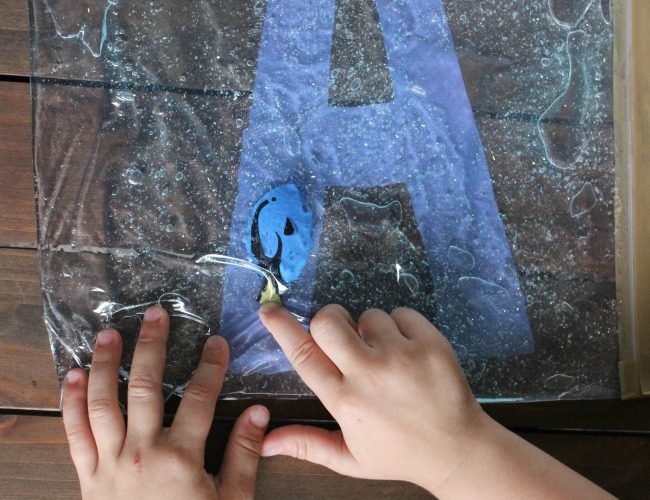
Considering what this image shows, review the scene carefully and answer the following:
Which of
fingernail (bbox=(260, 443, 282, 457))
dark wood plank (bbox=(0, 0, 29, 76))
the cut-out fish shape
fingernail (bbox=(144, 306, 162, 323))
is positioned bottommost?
fingernail (bbox=(260, 443, 282, 457))

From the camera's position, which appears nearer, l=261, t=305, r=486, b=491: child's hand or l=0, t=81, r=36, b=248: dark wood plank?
l=261, t=305, r=486, b=491: child's hand

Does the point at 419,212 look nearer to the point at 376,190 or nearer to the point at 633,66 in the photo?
the point at 376,190

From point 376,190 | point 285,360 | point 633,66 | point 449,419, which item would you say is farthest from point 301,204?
point 633,66

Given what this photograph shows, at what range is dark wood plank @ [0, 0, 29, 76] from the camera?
0.90m

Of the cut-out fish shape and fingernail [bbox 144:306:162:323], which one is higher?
the cut-out fish shape

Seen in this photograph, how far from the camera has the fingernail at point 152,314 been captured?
0.89m

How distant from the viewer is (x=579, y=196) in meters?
0.92

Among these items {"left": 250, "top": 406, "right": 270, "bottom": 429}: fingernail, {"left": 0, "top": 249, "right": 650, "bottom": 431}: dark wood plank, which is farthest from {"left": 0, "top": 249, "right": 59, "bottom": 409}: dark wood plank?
{"left": 250, "top": 406, "right": 270, "bottom": 429}: fingernail

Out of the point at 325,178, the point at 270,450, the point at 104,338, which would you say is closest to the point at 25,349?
the point at 104,338

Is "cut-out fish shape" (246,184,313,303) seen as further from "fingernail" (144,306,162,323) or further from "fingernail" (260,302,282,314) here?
"fingernail" (144,306,162,323)

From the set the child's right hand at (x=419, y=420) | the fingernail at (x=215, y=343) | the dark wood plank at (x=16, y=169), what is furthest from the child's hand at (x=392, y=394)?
the dark wood plank at (x=16, y=169)

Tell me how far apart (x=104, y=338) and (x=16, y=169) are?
0.82ft

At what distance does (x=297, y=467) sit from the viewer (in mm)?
915

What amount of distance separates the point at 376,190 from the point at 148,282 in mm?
322
